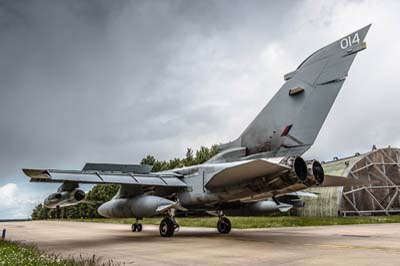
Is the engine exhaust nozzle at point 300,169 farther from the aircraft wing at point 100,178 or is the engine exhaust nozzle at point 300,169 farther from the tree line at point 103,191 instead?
the tree line at point 103,191

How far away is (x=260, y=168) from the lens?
32.2 ft

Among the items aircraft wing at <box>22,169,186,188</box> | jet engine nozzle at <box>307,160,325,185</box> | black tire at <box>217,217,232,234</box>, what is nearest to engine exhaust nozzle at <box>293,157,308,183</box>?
jet engine nozzle at <box>307,160,325,185</box>

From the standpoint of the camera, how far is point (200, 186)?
12.9 m

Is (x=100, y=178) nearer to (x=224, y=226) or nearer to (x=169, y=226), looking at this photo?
(x=169, y=226)

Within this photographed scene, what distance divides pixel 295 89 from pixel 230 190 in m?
4.01

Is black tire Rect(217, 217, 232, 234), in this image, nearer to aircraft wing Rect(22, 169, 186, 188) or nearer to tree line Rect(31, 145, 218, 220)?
aircraft wing Rect(22, 169, 186, 188)

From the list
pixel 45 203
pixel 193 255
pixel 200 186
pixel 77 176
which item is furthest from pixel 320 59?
pixel 45 203

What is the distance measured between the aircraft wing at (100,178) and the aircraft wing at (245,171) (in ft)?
7.79

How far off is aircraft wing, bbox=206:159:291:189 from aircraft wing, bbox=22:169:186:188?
93.5 inches

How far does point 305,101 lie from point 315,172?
2.31 meters

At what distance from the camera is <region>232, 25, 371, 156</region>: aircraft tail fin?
1052 cm

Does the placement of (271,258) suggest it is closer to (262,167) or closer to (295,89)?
(262,167)

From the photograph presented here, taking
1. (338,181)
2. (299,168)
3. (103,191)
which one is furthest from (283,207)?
(103,191)

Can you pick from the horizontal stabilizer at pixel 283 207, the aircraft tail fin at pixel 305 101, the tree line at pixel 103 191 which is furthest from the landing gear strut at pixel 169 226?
the tree line at pixel 103 191
